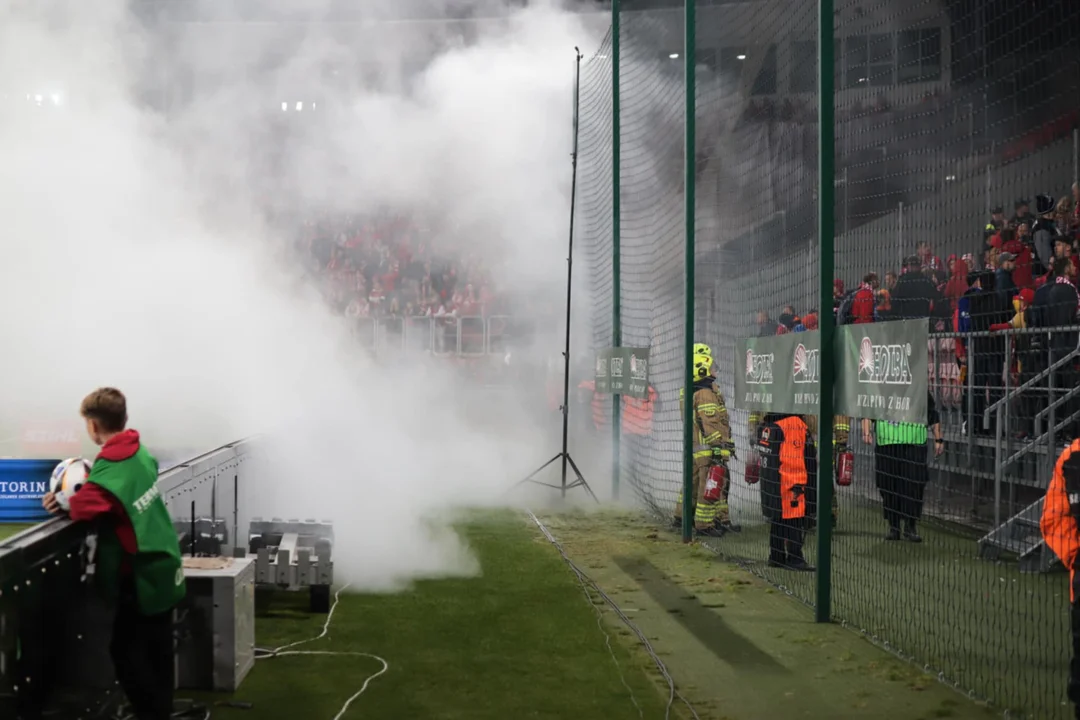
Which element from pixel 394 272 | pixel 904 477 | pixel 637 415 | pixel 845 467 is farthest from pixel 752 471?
pixel 394 272

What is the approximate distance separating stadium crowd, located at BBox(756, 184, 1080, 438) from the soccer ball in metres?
5.16

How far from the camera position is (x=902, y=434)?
9055 mm

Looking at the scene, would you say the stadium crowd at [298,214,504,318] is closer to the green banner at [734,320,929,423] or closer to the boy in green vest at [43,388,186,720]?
the green banner at [734,320,929,423]

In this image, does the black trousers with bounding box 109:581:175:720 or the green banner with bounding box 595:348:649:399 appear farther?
the green banner with bounding box 595:348:649:399

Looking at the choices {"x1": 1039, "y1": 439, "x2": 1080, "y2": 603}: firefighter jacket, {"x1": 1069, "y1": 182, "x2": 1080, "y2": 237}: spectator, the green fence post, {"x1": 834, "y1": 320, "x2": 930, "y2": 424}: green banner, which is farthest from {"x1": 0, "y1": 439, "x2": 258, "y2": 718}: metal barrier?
{"x1": 1069, "y1": 182, "x2": 1080, "y2": 237}: spectator

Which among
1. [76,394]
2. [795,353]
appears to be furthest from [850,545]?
[76,394]

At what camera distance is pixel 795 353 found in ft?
23.1

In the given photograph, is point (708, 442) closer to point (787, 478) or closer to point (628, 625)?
point (787, 478)

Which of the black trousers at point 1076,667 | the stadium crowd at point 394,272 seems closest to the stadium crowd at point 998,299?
the black trousers at point 1076,667

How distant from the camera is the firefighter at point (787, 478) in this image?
26.6 feet

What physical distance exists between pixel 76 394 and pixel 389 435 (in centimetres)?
382

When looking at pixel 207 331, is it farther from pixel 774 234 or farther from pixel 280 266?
pixel 774 234

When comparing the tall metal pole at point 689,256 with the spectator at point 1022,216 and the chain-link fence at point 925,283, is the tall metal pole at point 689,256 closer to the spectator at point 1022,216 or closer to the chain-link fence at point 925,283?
the chain-link fence at point 925,283

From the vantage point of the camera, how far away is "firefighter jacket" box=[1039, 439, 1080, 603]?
4258mm
